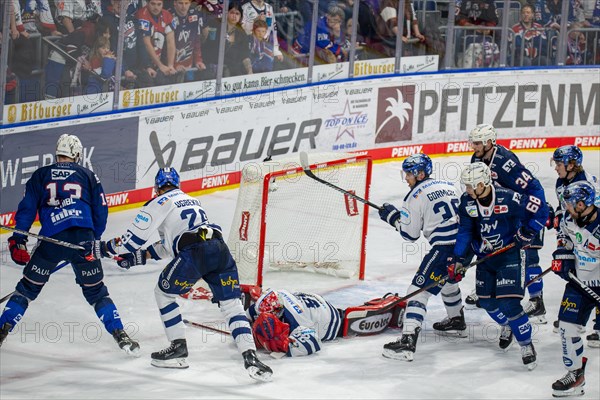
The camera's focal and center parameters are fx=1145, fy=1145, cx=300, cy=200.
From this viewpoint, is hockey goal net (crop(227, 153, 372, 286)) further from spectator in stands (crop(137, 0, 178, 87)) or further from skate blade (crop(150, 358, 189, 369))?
spectator in stands (crop(137, 0, 178, 87))

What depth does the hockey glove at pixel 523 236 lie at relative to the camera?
274 inches

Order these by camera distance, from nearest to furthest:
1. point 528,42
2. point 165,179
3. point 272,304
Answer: point 165,179
point 272,304
point 528,42

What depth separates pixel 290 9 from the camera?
471 inches

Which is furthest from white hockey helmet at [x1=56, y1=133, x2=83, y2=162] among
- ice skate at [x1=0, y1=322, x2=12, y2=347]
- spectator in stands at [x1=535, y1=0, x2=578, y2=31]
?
spectator in stands at [x1=535, y1=0, x2=578, y2=31]

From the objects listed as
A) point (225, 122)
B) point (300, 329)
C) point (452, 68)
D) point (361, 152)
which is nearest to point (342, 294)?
point (300, 329)

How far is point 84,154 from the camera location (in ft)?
32.9

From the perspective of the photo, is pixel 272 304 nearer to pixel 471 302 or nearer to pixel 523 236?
pixel 523 236

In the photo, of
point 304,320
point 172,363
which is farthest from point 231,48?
point 172,363

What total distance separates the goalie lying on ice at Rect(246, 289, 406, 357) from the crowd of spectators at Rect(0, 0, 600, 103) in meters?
3.52

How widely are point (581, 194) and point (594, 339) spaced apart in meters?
1.56

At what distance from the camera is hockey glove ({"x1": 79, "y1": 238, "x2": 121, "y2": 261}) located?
6.88m

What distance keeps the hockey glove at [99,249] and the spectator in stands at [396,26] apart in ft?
21.5

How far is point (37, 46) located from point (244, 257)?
2763mm

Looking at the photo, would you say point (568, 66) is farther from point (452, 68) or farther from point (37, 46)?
point (37, 46)
